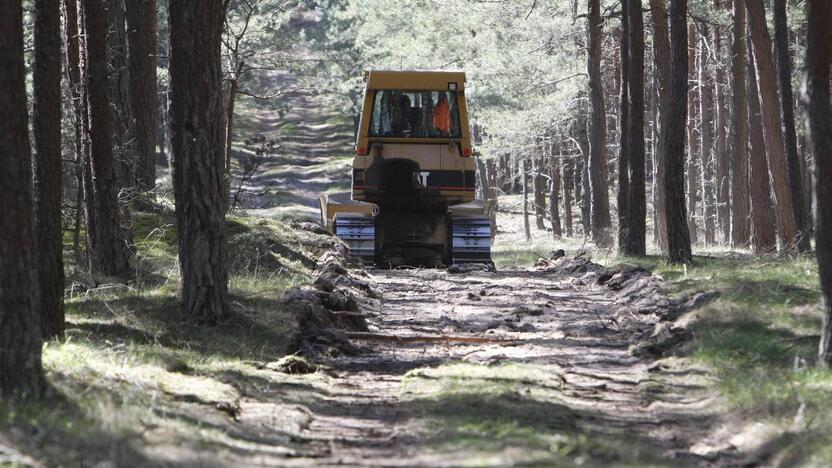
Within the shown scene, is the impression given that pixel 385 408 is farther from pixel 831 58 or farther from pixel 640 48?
pixel 640 48

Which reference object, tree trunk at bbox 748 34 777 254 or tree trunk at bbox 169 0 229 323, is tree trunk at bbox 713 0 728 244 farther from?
tree trunk at bbox 169 0 229 323

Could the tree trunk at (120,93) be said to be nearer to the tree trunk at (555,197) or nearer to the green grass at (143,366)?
the green grass at (143,366)

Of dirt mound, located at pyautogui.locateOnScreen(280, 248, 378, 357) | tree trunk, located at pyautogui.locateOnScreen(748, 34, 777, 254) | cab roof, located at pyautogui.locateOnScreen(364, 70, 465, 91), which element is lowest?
dirt mound, located at pyautogui.locateOnScreen(280, 248, 378, 357)

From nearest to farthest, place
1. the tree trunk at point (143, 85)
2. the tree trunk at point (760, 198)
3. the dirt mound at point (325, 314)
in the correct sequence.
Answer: the dirt mound at point (325, 314), the tree trunk at point (143, 85), the tree trunk at point (760, 198)

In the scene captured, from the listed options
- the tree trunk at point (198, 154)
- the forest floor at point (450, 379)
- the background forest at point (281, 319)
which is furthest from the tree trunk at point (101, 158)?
the tree trunk at point (198, 154)

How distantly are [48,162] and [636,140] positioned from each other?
12.4 metres

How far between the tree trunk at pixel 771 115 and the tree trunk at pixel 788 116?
74.3 inches

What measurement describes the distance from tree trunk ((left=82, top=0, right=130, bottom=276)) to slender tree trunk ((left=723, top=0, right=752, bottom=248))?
18.1 m

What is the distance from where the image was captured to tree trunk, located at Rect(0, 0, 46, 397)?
6.86m

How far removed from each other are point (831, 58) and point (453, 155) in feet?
40.2

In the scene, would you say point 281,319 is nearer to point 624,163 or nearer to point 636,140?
point 636,140

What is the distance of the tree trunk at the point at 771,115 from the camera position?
78.6ft

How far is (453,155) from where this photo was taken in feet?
68.7

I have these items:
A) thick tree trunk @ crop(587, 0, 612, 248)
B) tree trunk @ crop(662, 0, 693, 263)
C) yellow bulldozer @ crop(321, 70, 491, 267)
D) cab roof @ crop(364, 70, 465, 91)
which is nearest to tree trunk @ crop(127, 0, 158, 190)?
yellow bulldozer @ crop(321, 70, 491, 267)
